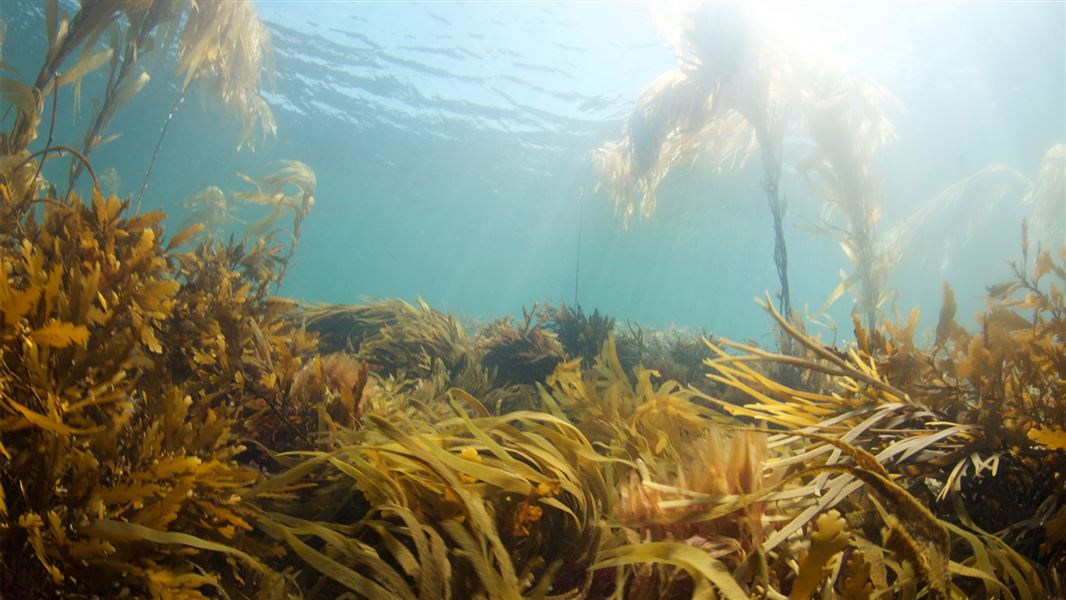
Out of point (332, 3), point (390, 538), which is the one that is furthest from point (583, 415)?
point (332, 3)

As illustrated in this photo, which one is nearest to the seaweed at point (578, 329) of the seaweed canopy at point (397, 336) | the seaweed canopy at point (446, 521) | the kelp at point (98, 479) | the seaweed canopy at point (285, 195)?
the seaweed canopy at point (397, 336)

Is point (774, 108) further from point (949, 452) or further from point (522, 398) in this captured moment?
point (949, 452)

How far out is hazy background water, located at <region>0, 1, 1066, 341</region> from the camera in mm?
15570

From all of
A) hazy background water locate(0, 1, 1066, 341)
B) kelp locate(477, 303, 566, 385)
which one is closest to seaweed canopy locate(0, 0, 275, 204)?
hazy background water locate(0, 1, 1066, 341)

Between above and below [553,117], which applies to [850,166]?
below

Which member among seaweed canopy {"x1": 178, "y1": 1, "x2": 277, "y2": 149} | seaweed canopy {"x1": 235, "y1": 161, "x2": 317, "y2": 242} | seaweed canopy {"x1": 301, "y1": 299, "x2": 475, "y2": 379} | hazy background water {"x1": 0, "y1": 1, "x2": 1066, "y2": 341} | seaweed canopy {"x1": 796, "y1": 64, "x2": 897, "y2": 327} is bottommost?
seaweed canopy {"x1": 301, "y1": 299, "x2": 475, "y2": 379}

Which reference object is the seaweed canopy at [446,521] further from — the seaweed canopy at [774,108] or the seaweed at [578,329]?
the seaweed canopy at [774,108]

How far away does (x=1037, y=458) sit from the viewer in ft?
3.73

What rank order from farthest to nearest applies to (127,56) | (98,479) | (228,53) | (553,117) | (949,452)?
(553,117), (228,53), (127,56), (949,452), (98,479)

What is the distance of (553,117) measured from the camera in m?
24.3

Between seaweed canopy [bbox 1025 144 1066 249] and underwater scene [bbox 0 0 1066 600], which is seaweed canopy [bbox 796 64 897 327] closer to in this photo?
underwater scene [bbox 0 0 1066 600]

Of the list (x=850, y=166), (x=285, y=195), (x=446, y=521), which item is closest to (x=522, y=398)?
(x=446, y=521)

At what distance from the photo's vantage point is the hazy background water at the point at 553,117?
15.6 metres

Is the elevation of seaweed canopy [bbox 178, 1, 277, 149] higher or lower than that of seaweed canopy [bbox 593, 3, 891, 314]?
lower
